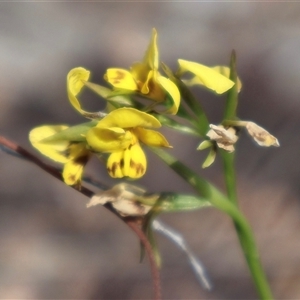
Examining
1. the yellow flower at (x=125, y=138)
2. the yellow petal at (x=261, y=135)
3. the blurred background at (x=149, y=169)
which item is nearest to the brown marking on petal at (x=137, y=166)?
the yellow flower at (x=125, y=138)

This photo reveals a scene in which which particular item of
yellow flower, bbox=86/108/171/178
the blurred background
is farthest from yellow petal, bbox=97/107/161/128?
the blurred background

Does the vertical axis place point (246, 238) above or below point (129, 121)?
below

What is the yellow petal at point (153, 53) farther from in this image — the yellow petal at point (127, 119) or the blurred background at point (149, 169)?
the blurred background at point (149, 169)

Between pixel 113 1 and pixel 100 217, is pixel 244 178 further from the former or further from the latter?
pixel 113 1

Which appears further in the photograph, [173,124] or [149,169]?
[149,169]

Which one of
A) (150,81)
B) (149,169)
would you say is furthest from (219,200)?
(149,169)

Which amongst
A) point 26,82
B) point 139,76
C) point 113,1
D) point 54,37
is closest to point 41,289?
point 26,82

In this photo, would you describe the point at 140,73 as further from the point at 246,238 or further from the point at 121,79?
the point at 246,238
